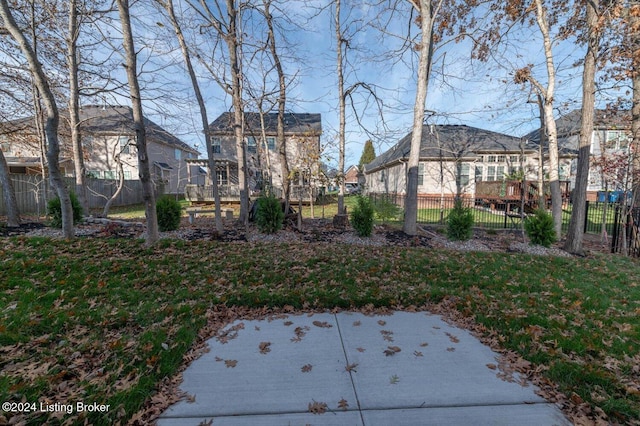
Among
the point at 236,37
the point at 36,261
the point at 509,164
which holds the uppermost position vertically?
the point at 236,37

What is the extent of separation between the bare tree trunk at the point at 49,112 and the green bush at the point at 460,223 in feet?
30.6

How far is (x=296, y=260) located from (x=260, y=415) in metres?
3.35

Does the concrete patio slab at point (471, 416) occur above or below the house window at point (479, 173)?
below

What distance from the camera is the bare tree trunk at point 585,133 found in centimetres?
646

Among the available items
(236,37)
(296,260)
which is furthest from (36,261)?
(236,37)

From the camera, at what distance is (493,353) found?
8.71 feet

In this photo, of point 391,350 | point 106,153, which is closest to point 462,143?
point 391,350

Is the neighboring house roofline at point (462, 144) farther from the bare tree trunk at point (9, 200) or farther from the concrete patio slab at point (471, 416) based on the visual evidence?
the bare tree trunk at point (9, 200)

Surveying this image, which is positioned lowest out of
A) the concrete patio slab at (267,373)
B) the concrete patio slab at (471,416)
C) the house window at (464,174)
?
the concrete patio slab at (471,416)

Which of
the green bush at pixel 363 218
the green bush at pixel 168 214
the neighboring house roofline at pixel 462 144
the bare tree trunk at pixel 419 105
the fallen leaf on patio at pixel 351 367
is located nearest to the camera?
the fallen leaf on patio at pixel 351 367

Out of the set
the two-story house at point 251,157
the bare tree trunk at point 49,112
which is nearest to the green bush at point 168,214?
the bare tree trunk at point 49,112

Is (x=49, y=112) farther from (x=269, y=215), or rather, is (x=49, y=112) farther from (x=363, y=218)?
(x=363, y=218)

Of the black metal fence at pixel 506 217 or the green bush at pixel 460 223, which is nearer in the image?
the green bush at pixel 460 223

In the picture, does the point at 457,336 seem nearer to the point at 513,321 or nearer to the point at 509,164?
the point at 513,321
